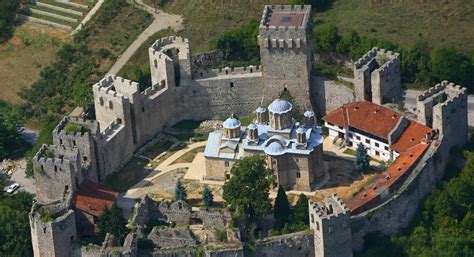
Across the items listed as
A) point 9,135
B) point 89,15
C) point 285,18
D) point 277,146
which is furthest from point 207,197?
point 89,15

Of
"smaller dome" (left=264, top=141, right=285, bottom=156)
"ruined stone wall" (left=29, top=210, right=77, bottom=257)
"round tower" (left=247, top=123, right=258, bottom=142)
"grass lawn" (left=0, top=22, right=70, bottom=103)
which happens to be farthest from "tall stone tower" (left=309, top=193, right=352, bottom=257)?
"grass lawn" (left=0, top=22, right=70, bottom=103)

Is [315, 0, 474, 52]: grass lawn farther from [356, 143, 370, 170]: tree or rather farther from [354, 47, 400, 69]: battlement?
[356, 143, 370, 170]: tree

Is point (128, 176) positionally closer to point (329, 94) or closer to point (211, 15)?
point (329, 94)

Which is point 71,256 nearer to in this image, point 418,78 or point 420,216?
point 420,216

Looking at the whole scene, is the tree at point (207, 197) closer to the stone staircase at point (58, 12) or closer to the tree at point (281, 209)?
the tree at point (281, 209)

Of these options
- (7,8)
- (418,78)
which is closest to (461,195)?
(418,78)

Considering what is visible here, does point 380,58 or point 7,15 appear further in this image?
point 7,15
